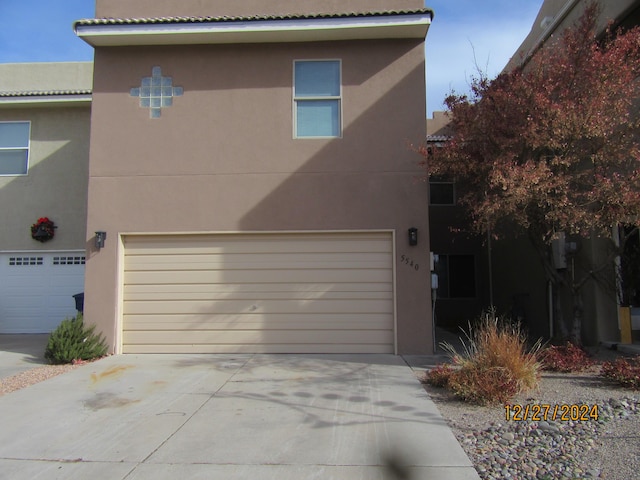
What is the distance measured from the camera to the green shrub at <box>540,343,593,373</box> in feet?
25.1

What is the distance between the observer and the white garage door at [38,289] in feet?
42.9

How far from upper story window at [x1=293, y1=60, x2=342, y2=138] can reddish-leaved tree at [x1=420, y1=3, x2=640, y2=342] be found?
8.46 ft

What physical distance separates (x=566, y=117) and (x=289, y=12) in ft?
18.9

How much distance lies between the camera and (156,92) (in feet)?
33.6

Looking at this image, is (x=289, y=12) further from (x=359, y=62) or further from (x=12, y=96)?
(x=12, y=96)

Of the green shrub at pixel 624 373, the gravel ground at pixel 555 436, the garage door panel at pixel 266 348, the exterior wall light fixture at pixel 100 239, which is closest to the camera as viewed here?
the gravel ground at pixel 555 436

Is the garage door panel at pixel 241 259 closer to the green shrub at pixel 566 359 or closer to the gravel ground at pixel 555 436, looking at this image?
the green shrub at pixel 566 359

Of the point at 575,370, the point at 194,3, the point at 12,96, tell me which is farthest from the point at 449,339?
the point at 12,96

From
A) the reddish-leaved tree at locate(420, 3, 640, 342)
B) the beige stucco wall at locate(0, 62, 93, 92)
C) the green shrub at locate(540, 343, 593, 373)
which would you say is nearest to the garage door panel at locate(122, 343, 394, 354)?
the green shrub at locate(540, 343, 593, 373)

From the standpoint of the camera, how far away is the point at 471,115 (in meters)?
8.23

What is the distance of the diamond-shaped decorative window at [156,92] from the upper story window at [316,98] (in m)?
2.36

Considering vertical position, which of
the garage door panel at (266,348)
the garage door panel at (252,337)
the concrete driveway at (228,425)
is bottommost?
the concrete driveway at (228,425)

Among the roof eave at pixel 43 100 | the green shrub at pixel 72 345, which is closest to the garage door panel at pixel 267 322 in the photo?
the green shrub at pixel 72 345

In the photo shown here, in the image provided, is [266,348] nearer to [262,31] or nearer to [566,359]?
[566,359]
